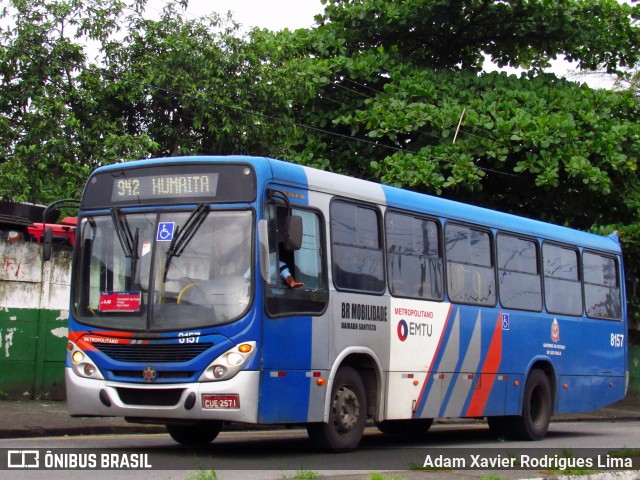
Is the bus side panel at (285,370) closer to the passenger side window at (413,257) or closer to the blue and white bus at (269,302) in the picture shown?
the blue and white bus at (269,302)

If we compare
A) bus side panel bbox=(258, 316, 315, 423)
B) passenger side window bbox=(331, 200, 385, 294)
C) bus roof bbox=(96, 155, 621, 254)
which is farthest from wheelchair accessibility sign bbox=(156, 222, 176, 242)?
passenger side window bbox=(331, 200, 385, 294)

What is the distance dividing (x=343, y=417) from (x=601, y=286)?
23.4ft

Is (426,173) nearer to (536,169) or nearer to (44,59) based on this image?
(536,169)

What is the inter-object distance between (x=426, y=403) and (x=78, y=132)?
344 inches

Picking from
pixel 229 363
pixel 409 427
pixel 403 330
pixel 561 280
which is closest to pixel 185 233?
pixel 229 363

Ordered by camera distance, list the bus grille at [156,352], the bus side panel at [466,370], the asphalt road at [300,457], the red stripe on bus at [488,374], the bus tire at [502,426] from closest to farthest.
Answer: the asphalt road at [300,457] < the bus grille at [156,352] < the bus side panel at [466,370] < the red stripe on bus at [488,374] < the bus tire at [502,426]

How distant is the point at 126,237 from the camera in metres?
10.4

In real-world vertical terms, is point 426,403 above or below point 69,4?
below

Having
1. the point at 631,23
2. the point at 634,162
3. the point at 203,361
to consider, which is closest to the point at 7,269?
the point at 203,361

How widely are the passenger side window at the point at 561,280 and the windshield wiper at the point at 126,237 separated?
697 centimetres

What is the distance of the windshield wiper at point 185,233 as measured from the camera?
1002 cm

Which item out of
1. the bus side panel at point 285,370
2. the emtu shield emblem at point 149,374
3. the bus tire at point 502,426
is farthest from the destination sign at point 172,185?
the bus tire at point 502,426

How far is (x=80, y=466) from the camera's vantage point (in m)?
9.23

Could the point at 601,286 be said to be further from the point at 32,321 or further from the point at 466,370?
the point at 32,321
